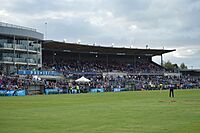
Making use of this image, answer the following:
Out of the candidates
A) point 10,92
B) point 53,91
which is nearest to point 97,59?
point 53,91

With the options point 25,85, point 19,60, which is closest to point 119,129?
point 25,85

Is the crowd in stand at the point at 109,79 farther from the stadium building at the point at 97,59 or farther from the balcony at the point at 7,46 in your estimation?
the balcony at the point at 7,46

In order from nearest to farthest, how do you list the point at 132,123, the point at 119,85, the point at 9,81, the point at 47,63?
the point at 132,123 < the point at 9,81 < the point at 119,85 < the point at 47,63

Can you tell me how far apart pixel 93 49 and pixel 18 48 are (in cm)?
2592

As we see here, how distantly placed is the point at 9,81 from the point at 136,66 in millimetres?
56563

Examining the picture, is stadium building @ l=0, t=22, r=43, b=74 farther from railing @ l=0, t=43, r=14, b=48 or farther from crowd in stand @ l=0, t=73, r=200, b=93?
crowd in stand @ l=0, t=73, r=200, b=93

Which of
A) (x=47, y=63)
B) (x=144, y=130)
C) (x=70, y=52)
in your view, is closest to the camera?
(x=144, y=130)

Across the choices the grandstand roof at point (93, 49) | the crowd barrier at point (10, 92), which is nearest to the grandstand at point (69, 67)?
the grandstand roof at point (93, 49)

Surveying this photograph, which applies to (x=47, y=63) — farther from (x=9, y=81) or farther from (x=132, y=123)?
(x=132, y=123)

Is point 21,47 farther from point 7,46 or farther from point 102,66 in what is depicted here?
point 102,66

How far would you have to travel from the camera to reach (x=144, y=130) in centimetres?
1382

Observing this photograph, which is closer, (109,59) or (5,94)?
(5,94)

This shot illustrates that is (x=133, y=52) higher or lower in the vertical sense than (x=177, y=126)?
higher

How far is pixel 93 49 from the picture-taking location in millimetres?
99812
